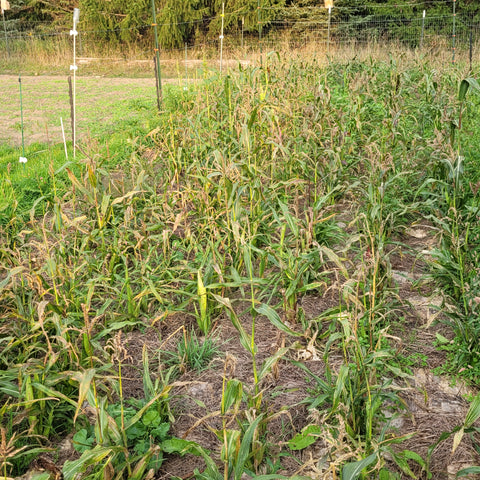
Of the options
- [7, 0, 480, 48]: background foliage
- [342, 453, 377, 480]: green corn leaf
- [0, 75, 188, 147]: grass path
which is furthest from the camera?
[7, 0, 480, 48]: background foliage

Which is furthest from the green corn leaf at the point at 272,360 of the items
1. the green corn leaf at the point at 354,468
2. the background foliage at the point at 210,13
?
the background foliage at the point at 210,13

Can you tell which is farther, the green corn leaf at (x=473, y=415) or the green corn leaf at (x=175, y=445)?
the green corn leaf at (x=175, y=445)

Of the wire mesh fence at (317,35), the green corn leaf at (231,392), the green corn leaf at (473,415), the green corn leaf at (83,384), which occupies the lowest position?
the green corn leaf at (473,415)

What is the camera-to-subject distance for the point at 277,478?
1768 mm

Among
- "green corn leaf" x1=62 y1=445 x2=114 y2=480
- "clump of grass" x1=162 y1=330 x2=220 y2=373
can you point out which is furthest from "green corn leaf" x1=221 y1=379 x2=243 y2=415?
"clump of grass" x1=162 y1=330 x2=220 y2=373

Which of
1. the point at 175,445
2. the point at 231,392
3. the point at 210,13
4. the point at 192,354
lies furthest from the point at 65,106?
the point at 210,13

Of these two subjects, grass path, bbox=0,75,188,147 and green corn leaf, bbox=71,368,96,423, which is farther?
grass path, bbox=0,75,188,147

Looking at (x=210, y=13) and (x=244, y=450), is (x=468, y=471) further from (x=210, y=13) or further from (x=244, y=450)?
(x=210, y=13)

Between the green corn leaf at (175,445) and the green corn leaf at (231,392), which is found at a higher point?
the green corn leaf at (231,392)

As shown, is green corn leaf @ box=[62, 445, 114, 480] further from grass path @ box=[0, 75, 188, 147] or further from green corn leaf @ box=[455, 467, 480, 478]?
grass path @ box=[0, 75, 188, 147]

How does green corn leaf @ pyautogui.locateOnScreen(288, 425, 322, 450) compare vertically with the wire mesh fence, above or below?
below

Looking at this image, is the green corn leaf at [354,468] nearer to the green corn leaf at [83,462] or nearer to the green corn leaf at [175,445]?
the green corn leaf at [175,445]

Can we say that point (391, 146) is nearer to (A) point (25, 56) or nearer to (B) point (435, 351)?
(B) point (435, 351)

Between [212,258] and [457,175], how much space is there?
152 cm
